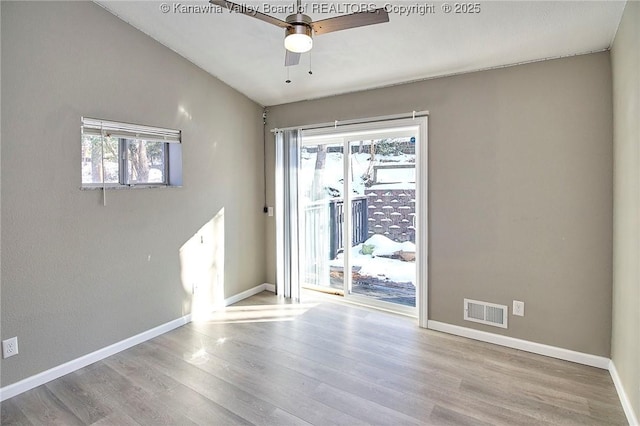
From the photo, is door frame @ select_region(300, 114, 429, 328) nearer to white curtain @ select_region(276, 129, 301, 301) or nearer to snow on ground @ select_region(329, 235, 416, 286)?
snow on ground @ select_region(329, 235, 416, 286)

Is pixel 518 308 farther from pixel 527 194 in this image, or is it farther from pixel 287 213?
pixel 287 213

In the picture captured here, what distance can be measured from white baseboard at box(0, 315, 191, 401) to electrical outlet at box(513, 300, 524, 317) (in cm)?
311

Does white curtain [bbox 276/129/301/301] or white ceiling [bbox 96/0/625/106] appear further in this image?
white curtain [bbox 276/129/301/301]

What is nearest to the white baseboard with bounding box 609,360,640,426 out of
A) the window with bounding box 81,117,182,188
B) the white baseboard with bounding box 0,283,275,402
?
the white baseboard with bounding box 0,283,275,402

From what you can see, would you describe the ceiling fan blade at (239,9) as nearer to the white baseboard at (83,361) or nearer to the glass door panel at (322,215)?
the glass door panel at (322,215)

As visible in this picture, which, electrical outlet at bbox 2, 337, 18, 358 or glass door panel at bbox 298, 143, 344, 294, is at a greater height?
glass door panel at bbox 298, 143, 344, 294

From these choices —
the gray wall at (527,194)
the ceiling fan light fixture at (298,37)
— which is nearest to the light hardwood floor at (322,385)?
the gray wall at (527,194)

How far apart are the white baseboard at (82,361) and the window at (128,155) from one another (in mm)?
1354

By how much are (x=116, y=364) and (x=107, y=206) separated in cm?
127

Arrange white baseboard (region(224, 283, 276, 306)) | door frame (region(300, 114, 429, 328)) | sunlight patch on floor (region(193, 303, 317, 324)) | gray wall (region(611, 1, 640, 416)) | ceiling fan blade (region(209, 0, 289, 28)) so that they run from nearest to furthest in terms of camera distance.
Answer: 1. ceiling fan blade (region(209, 0, 289, 28))
2. gray wall (region(611, 1, 640, 416))
3. door frame (region(300, 114, 429, 328))
4. sunlight patch on floor (region(193, 303, 317, 324))
5. white baseboard (region(224, 283, 276, 306))

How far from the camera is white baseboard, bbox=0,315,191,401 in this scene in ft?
7.68

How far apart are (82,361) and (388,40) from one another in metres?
3.50

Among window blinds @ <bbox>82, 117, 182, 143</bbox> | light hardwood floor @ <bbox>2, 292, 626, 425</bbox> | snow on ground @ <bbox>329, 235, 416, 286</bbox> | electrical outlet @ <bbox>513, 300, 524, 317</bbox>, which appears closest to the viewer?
light hardwood floor @ <bbox>2, 292, 626, 425</bbox>

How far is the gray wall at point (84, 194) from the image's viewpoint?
234 centimetres
